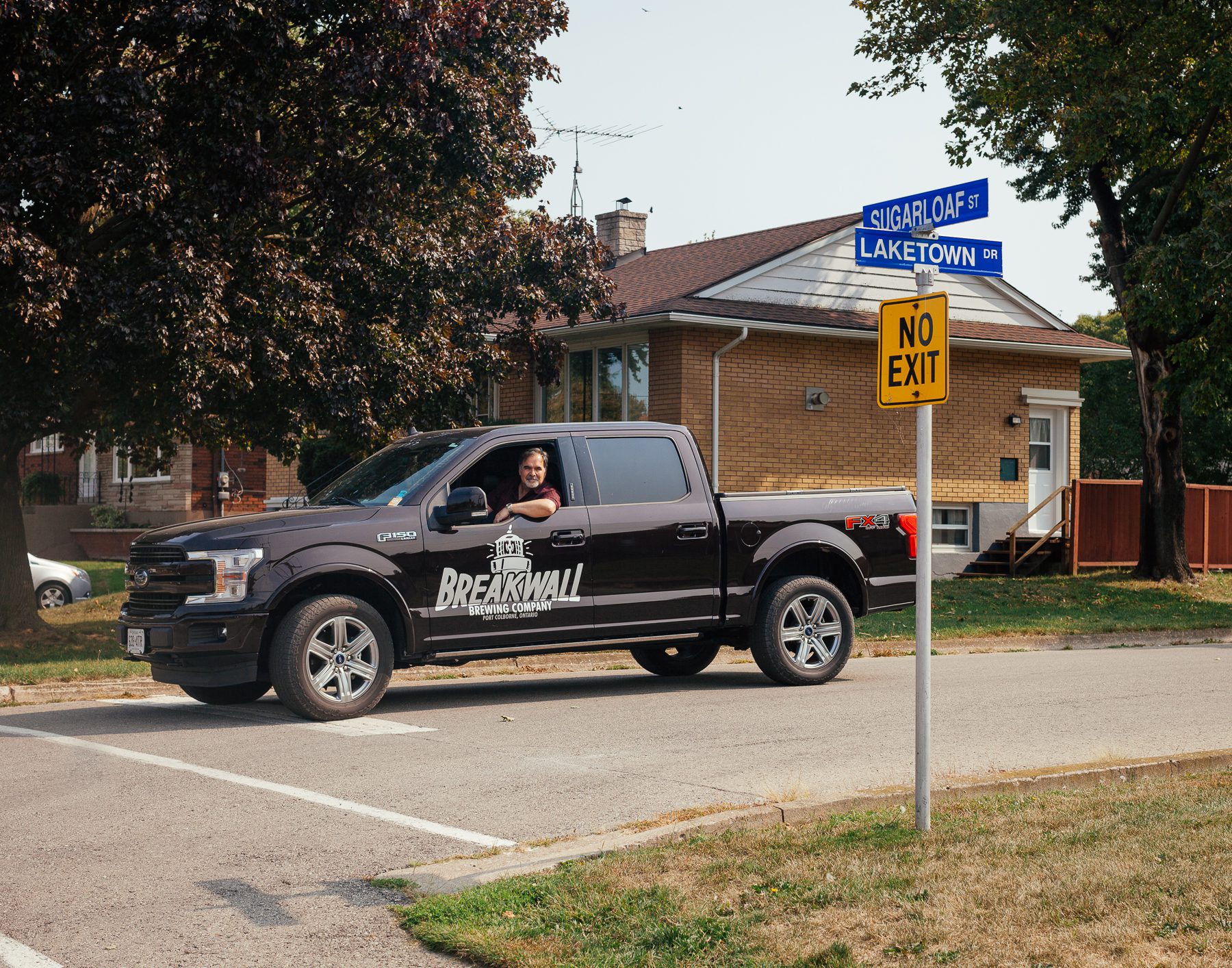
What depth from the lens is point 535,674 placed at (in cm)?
1387

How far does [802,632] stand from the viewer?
483 inches

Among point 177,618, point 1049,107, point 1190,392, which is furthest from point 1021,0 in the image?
point 177,618

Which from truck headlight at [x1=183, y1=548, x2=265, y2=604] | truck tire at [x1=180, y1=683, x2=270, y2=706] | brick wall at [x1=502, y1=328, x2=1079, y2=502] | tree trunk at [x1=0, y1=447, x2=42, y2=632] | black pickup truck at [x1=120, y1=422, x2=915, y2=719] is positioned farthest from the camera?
brick wall at [x1=502, y1=328, x2=1079, y2=502]

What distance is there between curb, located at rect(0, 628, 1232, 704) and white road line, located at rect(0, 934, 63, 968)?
635cm

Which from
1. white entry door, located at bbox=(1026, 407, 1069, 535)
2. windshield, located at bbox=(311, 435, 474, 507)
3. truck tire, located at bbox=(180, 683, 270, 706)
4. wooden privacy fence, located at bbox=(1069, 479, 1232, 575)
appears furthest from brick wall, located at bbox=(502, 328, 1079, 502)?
truck tire, located at bbox=(180, 683, 270, 706)

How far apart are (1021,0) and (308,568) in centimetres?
1665

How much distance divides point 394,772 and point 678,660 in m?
5.25

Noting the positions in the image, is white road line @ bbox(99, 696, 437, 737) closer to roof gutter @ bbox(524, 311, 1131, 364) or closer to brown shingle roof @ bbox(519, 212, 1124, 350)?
roof gutter @ bbox(524, 311, 1131, 364)

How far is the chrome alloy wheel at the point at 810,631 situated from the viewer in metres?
12.1

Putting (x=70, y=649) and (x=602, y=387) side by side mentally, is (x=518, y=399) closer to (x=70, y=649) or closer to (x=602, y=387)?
(x=602, y=387)

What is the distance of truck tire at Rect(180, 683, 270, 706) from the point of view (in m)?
11.4

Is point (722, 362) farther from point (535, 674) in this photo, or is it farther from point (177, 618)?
point (177, 618)

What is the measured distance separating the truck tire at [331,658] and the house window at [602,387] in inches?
533

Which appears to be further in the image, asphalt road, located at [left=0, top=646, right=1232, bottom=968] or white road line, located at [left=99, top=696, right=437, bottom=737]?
white road line, located at [left=99, top=696, right=437, bottom=737]
